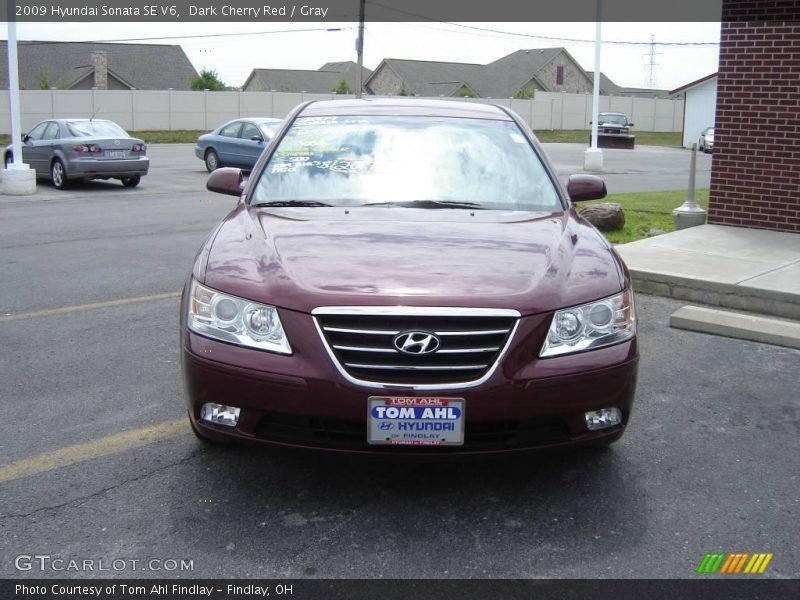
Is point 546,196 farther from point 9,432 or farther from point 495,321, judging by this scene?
point 9,432

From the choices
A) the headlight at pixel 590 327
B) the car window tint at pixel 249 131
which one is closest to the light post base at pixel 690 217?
the headlight at pixel 590 327

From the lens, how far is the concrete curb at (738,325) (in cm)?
628

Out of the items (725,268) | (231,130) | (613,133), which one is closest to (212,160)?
(231,130)

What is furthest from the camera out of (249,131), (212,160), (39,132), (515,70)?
(515,70)

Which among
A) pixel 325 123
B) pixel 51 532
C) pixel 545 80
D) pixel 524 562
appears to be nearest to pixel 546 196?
pixel 325 123

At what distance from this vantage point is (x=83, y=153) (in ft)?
57.6

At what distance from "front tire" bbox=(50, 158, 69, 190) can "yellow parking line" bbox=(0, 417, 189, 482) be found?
14482 millimetres

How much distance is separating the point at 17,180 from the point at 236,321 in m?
14.8

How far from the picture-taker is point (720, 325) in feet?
21.5

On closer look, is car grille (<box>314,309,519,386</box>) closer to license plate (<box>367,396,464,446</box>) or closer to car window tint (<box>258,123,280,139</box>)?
license plate (<box>367,396,464,446</box>)

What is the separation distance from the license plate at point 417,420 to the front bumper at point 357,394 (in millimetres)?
30

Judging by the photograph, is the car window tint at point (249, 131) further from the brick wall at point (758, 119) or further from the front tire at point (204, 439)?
the front tire at point (204, 439)

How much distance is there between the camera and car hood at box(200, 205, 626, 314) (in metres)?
3.41

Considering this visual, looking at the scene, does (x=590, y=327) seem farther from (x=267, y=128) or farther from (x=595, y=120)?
(x=595, y=120)
